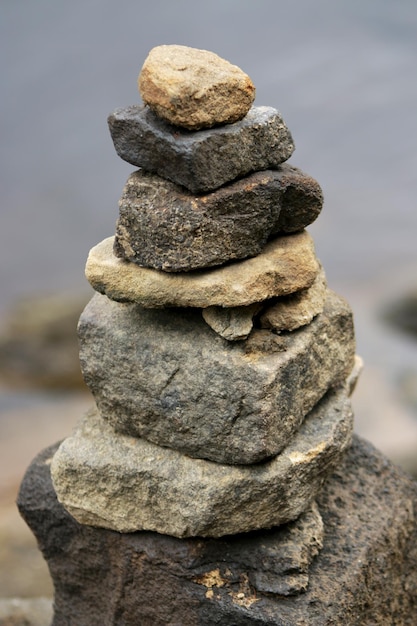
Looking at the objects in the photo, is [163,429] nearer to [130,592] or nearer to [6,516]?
[130,592]

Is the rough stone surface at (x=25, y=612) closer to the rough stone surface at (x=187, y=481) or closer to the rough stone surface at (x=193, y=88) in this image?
the rough stone surface at (x=187, y=481)

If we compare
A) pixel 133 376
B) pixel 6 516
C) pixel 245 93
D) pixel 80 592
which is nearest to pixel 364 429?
pixel 6 516

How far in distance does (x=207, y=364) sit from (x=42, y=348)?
4035 millimetres

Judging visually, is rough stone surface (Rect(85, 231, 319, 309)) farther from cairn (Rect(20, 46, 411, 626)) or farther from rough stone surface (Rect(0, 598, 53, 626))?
rough stone surface (Rect(0, 598, 53, 626))

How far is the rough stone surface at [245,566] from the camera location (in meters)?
3.09

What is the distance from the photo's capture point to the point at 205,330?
9.96 ft

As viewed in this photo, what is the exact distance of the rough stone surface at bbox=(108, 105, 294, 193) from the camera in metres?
2.71

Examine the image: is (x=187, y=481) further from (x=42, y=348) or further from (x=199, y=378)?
(x=42, y=348)

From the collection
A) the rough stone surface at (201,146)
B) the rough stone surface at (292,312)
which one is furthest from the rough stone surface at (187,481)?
the rough stone surface at (201,146)

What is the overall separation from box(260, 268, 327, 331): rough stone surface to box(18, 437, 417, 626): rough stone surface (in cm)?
71

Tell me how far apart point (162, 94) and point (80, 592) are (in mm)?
1937

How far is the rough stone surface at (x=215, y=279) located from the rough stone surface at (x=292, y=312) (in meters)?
0.08

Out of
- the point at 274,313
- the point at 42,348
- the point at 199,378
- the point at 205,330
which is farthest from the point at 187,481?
the point at 42,348

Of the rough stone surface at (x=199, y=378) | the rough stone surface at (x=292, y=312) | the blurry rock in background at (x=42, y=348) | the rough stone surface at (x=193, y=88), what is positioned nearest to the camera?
the rough stone surface at (x=193, y=88)
